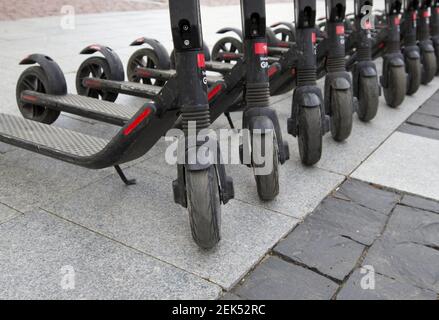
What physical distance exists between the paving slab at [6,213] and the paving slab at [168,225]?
0.56 feet

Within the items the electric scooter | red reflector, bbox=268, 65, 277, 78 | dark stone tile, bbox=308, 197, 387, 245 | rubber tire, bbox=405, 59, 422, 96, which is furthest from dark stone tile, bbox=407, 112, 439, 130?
the electric scooter

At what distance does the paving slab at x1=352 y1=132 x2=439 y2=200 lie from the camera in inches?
128

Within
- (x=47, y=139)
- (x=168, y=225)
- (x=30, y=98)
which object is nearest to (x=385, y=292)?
(x=168, y=225)

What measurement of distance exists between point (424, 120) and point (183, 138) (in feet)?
10.3

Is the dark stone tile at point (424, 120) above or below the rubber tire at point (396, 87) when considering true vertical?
below

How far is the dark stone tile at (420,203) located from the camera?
2926 millimetres

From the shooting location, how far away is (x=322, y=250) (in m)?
2.47

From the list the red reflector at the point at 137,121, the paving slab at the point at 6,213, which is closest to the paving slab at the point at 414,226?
the red reflector at the point at 137,121

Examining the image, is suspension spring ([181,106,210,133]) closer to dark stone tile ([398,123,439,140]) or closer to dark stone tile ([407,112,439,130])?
dark stone tile ([398,123,439,140])

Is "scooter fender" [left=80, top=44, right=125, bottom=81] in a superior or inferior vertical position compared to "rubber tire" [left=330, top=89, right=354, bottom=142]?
superior

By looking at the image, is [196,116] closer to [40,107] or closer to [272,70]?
[272,70]

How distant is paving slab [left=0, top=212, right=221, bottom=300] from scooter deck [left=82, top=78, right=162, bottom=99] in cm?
175

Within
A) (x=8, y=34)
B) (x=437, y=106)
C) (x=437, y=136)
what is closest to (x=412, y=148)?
(x=437, y=136)

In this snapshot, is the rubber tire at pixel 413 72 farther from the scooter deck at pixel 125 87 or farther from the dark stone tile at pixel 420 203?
the scooter deck at pixel 125 87
